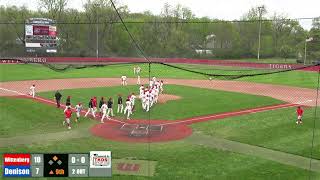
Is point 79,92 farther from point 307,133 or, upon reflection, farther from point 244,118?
point 307,133

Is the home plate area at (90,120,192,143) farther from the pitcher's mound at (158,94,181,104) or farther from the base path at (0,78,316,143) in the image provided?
the pitcher's mound at (158,94,181,104)

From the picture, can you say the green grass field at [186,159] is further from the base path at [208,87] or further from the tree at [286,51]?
the tree at [286,51]

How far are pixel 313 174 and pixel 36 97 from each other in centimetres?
2224

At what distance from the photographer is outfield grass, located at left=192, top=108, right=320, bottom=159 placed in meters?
18.9

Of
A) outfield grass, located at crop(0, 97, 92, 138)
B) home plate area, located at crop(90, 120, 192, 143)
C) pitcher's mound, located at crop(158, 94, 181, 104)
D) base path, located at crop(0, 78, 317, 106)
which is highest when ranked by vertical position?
base path, located at crop(0, 78, 317, 106)

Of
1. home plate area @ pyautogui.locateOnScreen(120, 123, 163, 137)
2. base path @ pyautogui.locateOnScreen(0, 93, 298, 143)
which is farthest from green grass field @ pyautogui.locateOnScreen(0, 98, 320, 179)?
home plate area @ pyautogui.locateOnScreen(120, 123, 163, 137)

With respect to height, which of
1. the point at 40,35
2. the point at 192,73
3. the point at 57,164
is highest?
the point at 40,35

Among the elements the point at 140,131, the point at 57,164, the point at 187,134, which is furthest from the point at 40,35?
the point at 57,164

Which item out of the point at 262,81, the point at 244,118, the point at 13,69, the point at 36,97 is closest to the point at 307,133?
the point at 244,118

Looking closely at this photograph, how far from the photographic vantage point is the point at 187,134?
20.9m

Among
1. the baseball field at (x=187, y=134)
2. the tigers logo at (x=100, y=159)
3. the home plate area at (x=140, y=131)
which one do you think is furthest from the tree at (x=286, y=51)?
the tigers logo at (x=100, y=159)

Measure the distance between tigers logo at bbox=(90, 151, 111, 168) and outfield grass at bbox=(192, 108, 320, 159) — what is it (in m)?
8.99

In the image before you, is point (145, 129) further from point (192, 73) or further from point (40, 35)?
point (40, 35)

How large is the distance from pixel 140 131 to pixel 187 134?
2394 millimetres
